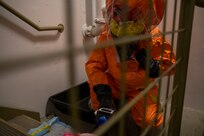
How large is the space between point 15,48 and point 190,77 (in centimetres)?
137

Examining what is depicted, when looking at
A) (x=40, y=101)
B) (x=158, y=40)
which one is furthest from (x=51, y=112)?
(x=158, y=40)

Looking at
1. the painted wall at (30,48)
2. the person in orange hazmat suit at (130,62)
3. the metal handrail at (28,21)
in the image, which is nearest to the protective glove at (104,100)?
the person in orange hazmat suit at (130,62)

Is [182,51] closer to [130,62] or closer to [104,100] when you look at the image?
[130,62]

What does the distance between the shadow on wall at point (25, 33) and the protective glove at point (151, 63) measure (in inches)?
27.0

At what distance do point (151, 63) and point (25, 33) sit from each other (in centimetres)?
81

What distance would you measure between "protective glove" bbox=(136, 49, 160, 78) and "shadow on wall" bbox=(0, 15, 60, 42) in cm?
69

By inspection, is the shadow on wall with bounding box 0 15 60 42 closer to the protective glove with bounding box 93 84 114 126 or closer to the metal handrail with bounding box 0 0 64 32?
the metal handrail with bounding box 0 0 64 32

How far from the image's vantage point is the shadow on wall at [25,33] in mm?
1105

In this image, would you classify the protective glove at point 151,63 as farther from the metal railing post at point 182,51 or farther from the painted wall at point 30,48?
the painted wall at point 30,48

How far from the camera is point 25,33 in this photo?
47.8 inches

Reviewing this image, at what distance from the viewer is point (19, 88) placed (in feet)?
4.00

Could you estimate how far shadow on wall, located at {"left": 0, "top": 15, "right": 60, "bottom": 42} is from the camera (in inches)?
43.5

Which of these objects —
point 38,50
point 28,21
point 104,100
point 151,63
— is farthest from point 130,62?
point 28,21

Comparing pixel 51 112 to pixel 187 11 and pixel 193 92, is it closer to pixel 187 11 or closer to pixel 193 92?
pixel 187 11
